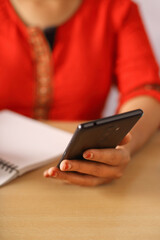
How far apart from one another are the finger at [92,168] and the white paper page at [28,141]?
0.11 metres

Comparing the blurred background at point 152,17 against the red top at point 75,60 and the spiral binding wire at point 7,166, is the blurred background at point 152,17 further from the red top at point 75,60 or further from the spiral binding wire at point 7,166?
the spiral binding wire at point 7,166

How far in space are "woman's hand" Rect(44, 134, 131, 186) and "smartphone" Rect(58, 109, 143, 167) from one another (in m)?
0.01

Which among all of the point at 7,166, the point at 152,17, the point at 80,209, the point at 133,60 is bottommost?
the point at 80,209

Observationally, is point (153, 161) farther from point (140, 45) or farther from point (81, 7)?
point (81, 7)

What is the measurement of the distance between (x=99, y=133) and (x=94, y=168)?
102 mm

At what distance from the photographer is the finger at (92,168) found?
19.3 inches

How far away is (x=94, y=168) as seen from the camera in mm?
537

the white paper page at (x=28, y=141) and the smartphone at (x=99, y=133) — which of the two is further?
the white paper page at (x=28, y=141)

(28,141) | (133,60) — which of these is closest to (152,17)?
(133,60)

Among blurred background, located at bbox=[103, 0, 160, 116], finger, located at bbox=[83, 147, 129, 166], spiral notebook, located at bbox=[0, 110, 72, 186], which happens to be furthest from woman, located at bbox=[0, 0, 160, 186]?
blurred background, located at bbox=[103, 0, 160, 116]

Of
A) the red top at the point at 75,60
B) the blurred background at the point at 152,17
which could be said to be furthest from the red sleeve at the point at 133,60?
the blurred background at the point at 152,17

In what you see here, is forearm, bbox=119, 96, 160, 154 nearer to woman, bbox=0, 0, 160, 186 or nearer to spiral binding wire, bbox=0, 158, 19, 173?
woman, bbox=0, 0, 160, 186

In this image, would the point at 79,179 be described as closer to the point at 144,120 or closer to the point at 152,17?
the point at 144,120

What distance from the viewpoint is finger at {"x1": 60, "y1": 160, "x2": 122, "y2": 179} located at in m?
0.49
